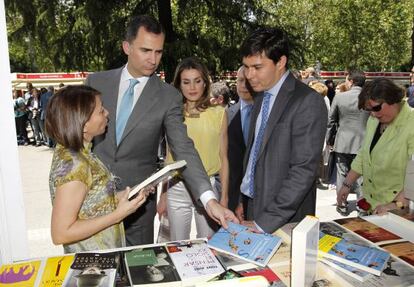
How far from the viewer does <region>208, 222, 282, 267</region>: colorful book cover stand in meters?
1.61

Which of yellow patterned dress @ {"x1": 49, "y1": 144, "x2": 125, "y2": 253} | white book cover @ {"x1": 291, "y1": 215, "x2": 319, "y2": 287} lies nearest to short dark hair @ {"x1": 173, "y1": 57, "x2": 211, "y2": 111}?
yellow patterned dress @ {"x1": 49, "y1": 144, "x2": 125, "y2": 253}

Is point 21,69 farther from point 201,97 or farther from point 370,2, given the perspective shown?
point 201,97

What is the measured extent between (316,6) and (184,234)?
31905mm

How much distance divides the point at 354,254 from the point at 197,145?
1789 millimetres

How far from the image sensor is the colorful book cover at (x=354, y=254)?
1538 mm

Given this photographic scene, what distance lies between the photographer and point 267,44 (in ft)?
7.00

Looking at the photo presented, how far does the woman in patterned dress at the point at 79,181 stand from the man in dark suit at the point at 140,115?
0.45m

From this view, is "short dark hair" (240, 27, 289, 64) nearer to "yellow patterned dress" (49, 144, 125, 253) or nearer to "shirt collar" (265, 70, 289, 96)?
"shirt collar" (265, 70, 289, 96)

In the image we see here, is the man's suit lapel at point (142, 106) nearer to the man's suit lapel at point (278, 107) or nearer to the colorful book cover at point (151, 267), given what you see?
the man's suit lapel at point (278, 107)

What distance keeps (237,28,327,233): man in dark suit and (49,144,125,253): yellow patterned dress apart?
722mm

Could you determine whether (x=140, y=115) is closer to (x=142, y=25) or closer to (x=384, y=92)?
(x=142, y=25)

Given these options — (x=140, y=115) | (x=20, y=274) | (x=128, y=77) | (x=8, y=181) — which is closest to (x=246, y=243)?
(x=20, y=274)

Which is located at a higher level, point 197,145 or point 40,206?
point 197,145


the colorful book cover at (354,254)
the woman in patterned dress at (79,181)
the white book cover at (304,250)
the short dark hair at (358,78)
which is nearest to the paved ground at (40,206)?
the short dark hair at (358,78)
